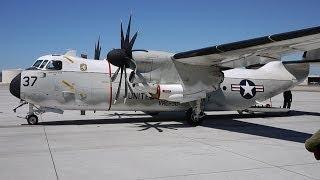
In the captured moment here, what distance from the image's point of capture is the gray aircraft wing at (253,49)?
10.8 m

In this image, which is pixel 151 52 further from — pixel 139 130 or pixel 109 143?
pixel 109 143

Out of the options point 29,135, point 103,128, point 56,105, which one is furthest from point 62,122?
point 29,135

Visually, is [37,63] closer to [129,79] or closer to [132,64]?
[129,79]

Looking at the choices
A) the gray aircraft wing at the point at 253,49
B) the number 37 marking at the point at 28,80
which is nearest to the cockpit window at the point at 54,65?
the number 37 marking at the point at 28,80

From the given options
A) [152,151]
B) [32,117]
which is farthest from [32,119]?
[152,151]

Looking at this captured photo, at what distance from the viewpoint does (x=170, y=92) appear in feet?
48.6

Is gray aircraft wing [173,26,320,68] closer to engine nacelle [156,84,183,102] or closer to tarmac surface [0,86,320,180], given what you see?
engine nacelle [156,84,183,102]

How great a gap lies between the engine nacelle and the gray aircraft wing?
3.80 feet

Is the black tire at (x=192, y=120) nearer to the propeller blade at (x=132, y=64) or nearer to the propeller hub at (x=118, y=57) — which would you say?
the propeller blade at (x=132, y=64)

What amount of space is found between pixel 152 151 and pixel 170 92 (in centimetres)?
519

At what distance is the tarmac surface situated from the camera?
25.0 ft

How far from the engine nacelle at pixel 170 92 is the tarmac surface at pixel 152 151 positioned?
1332 millimetres

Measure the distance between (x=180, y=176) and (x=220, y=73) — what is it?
890cm

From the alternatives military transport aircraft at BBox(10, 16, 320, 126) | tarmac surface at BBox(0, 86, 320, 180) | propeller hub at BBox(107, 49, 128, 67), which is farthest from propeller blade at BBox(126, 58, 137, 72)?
tarmac surface at BBox(0, 86, 320, 180)
